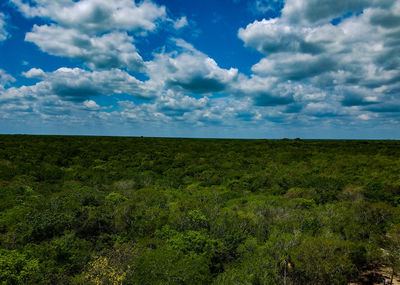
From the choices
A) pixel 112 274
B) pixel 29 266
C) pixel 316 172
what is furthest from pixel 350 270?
pixel 316 172

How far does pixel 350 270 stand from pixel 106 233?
10.8 meters

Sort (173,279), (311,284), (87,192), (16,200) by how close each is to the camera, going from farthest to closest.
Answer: (87,192) < (16,200) < (311,284) < (173,279)

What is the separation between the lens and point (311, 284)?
8.12 metres

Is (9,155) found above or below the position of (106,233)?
above

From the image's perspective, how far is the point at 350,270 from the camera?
847cm

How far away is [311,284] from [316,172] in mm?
20604

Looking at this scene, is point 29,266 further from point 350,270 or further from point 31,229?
point 350,270

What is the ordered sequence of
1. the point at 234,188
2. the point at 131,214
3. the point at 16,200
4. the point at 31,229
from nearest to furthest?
the point at 31,229 < the point at 131,214 < the point at 16,200 < the point at 234,188

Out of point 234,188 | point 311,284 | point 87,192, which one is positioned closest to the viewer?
point 311,284

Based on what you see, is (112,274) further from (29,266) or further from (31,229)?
(31,229)

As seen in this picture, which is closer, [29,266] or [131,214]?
[29,266]

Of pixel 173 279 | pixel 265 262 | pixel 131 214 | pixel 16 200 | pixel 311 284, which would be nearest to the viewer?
pixel 173 279

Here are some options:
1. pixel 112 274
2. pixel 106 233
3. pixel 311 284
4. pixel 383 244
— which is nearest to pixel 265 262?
pixel 311 284

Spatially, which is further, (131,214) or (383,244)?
(131,214)
